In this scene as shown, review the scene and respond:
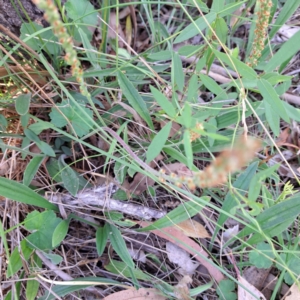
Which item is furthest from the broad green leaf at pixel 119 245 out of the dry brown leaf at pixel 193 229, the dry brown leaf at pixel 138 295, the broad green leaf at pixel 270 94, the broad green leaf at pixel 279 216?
the broad green leaf at pixel 270 94

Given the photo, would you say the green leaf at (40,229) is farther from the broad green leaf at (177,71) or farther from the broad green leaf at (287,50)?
the broad green leaf at (287,50)

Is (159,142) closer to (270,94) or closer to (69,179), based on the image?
(270,94)

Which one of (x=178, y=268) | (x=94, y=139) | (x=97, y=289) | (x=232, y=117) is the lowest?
(x=178, y=268)

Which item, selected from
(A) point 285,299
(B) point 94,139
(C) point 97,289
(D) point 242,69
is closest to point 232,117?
(D) point 242,69

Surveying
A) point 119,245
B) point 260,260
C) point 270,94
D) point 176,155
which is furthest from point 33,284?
point 270,94

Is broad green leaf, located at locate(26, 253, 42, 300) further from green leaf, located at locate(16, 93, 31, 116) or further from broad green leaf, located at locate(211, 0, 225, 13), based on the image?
broad green leaf, located at locate(211, 0, 225, 13)

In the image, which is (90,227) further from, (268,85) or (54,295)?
(268,85)

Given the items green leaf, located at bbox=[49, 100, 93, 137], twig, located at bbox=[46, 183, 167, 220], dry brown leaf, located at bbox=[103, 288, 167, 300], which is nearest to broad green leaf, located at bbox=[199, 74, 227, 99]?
green leaf, located at bbox=[49, 100, 93, 137]
